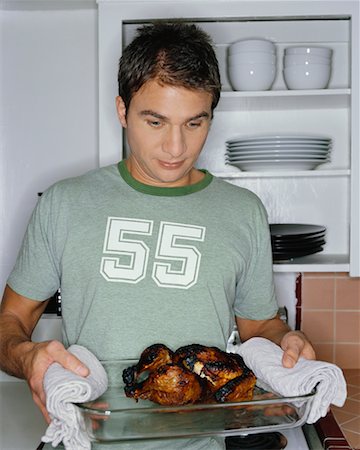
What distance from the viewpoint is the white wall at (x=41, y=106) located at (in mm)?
1966

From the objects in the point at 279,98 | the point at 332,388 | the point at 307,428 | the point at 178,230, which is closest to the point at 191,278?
the point at 178,230

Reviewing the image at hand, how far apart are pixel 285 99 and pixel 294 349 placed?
98cm

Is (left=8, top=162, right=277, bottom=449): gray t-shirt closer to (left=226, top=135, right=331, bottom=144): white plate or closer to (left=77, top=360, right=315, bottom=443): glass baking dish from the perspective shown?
(left=77, top=360, right=315, bottom=443): glass baking dish

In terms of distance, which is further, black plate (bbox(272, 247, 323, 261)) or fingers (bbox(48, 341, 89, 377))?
black plate (bbox(272, 247, 323, 261))

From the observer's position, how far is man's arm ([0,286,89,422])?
92cm

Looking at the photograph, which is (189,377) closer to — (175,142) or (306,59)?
(175,142)

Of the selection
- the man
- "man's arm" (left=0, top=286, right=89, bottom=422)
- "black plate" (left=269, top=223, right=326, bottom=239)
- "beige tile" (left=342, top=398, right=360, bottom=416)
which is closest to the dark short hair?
the man

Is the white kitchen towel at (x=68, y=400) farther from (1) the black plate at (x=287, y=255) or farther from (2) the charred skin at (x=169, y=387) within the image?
(1) the black plate at (x=287, y=255)

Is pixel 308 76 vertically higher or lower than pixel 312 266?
higher

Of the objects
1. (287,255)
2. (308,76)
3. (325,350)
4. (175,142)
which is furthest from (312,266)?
(175,142)

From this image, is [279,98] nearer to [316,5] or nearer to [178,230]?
[316,5]

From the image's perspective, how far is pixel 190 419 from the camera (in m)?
0.83

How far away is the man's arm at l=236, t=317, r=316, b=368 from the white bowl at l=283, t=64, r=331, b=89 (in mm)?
733

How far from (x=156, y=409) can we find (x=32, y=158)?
1316 millimetres
